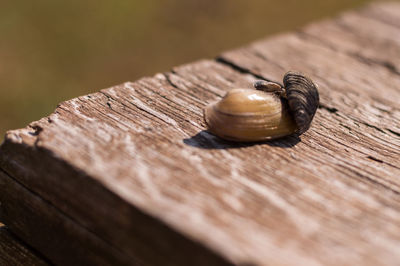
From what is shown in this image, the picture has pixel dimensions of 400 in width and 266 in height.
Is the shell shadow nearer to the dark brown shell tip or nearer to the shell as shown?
the dark brown shell tip

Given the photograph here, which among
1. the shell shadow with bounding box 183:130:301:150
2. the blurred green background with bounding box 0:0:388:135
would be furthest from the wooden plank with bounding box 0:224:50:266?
the blurred green background with bounding box 0:0:388:135

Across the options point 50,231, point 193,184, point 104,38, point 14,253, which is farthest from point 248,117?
point 104,38

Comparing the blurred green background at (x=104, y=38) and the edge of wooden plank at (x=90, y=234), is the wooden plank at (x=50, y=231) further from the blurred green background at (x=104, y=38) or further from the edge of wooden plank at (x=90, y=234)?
the blurred green background at (x=104, y=38)

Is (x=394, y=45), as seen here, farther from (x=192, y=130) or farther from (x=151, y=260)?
(x=151, y=260)

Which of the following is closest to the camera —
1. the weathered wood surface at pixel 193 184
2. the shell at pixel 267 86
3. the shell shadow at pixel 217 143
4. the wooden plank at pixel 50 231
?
the weathered wood surface at pixel 193 184

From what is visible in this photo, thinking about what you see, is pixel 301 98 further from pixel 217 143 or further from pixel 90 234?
pixel 90 234

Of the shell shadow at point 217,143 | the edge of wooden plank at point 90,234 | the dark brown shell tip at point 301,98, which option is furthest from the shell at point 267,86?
the edge of wooden plank at point 90,234
